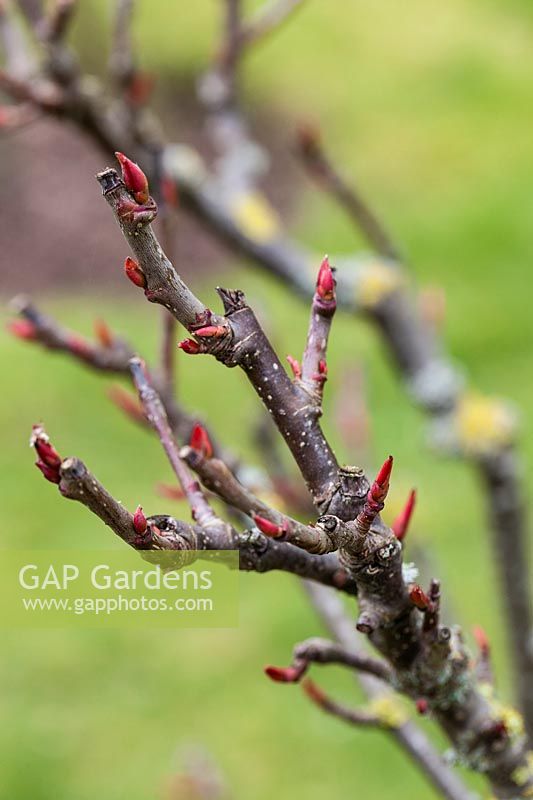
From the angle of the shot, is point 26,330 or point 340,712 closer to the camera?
point 340,712

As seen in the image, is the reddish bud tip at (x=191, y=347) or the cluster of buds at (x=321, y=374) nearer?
the reddish bud tip at (x=191, y=347)

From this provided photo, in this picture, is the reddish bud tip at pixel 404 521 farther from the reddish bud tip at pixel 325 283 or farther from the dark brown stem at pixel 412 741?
the dark brown stem at pixel 412 741

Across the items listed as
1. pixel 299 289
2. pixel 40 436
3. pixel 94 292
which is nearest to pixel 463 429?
pixel 299 289

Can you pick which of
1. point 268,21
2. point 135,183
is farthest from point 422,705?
point 268,21

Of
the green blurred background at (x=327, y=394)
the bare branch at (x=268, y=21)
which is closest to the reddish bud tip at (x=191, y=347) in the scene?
the green blurred background at (x=327, y=394)

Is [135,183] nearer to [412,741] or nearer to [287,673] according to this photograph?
[287,673]

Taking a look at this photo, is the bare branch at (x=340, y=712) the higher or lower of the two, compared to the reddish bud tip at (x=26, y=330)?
lower
